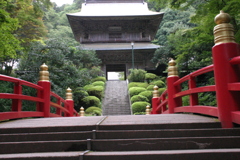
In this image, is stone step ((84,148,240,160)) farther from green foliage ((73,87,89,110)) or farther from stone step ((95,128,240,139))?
green foliage ((73,87,89,110))

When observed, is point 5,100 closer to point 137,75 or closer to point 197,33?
point 197,33

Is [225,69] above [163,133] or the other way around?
above

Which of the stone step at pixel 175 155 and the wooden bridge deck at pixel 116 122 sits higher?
the wooden bridge deck at pixel 116 122

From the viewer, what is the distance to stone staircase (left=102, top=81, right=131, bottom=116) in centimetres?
1565

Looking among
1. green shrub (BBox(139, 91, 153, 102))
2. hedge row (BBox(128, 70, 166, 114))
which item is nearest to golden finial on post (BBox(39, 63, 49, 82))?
hedge row (BBox(128, 70, 166, 114))

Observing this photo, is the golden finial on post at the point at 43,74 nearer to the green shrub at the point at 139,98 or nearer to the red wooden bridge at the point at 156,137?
the red wooden bridge at the point at 156,137

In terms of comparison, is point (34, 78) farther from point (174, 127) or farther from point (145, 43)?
point (145, 43)

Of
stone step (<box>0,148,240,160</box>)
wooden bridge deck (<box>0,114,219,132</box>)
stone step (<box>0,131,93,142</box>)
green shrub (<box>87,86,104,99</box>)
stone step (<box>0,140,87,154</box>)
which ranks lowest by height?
stone step (<box>0,148,240,160</box>)

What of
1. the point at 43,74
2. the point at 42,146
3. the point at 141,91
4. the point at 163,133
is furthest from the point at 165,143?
the point at 141,91

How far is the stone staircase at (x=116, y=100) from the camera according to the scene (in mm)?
15648

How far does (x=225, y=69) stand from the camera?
3096mm

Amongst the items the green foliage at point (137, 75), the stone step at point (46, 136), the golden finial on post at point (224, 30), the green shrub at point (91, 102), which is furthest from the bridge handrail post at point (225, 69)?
the green foliage at point (137, 75)

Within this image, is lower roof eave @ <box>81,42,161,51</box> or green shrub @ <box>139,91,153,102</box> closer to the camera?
green shrub @ <box>139,91,153,102</box>

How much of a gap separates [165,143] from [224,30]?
183cm
